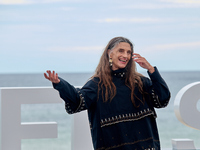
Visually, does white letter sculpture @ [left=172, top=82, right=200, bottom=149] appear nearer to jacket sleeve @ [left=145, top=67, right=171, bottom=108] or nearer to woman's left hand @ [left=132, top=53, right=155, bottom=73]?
jacket sleeve @ [left=145, top=67, right=171, bottom=108]

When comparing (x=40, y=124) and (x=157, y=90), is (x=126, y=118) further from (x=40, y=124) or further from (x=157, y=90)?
(x=40, y=124)

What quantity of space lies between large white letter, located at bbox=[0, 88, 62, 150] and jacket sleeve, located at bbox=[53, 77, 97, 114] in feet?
2.71

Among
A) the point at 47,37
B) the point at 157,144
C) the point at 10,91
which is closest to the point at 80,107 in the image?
the point at 157,144

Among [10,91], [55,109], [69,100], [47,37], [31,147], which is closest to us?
[69,100]

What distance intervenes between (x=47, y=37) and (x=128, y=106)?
2952 cm

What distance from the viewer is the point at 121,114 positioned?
10.1 ft

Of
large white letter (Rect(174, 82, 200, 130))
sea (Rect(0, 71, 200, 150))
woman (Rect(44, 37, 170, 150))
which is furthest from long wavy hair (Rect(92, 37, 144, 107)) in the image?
sea (Rect(0, 71, 200, 150))

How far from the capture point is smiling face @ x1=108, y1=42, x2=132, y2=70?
124 inches

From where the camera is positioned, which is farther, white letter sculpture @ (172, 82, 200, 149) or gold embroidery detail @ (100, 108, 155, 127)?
white letter sculpture @ (172, 82, 200, 149)

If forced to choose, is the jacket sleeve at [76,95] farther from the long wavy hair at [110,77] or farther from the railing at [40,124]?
the railing at [40,124]

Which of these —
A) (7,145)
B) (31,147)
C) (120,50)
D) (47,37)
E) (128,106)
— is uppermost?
(47,37)

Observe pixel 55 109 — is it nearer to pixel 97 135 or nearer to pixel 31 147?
pixel 31 147

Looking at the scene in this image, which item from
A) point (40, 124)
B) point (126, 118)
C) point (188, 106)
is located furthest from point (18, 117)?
point (188, 106)

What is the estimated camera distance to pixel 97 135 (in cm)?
306
